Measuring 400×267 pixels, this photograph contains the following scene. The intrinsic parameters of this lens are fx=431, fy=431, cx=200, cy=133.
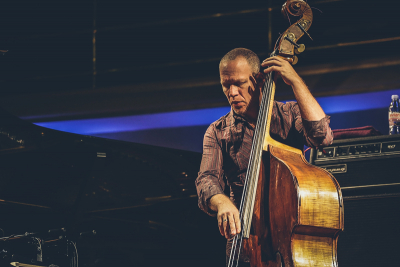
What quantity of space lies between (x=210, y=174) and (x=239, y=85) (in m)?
0.32

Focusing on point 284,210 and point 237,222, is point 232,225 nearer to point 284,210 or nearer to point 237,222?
point 237,222

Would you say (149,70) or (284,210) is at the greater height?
(149,70)

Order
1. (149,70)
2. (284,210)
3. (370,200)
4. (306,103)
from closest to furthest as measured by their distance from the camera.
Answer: (284,210), (306,103), (370,200), (149,70)

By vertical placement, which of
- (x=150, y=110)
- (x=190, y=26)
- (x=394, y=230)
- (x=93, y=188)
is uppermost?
(x=190, y=26)

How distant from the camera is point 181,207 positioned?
2.79 meters

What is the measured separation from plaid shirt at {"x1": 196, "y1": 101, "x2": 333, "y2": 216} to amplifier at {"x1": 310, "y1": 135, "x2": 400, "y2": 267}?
68cm

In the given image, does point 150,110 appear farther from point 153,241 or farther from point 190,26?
point 153,241

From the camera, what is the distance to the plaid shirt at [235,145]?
144 centimetres

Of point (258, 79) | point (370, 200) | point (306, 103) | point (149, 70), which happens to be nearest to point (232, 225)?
point (306, 103)

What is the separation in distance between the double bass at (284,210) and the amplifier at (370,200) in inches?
33.8

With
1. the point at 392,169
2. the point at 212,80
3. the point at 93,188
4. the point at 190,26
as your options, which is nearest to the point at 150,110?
the point at 212,80

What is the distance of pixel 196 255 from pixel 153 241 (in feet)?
1.02

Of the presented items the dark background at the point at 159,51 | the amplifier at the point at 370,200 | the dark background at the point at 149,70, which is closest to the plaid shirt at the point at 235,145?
the amplifier at the point at 370,200

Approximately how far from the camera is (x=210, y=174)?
1491mm
